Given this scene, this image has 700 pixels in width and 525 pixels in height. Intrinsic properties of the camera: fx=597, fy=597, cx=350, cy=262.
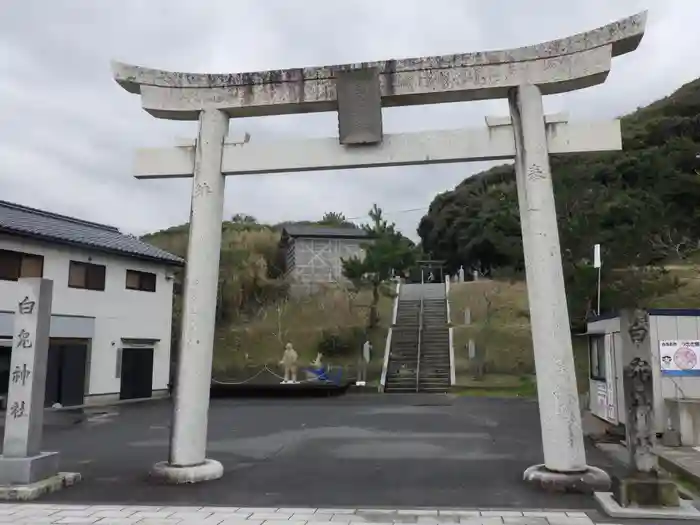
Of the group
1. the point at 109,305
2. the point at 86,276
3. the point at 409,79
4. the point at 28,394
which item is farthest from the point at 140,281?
the point at 409,79

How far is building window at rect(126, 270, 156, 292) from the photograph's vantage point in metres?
22.4

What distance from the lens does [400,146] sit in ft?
27.7

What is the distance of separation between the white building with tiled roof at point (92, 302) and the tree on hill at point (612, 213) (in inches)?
633

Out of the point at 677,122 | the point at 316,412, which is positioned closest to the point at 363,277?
the point at 316,412

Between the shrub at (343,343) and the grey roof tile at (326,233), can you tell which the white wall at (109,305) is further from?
the grey roof tile at (326,233)

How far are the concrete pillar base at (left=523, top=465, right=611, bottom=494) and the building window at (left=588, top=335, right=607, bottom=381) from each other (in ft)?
17.7

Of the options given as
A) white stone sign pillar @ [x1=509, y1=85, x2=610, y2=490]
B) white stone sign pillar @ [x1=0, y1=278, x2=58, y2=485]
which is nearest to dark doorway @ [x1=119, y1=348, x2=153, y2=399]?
white stone sign pillar @ [x1=0, y1=278, x2=58, y2=485]

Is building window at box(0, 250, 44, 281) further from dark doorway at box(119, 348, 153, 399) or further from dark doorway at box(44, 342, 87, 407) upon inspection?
dark doorway at box(119, 348, 153, 399)

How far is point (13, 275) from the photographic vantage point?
18.0 m

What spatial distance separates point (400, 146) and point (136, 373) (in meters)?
17.4

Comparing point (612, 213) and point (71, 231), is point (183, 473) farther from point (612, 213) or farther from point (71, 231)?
point (612, 213)

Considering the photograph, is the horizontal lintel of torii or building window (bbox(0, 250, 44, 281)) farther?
building window (bbox(0, 250, 44, 281))

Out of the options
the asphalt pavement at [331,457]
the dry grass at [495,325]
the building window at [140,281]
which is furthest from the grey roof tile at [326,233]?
the asphalt pavement at [331,457]

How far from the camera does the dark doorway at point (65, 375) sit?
1869cm
